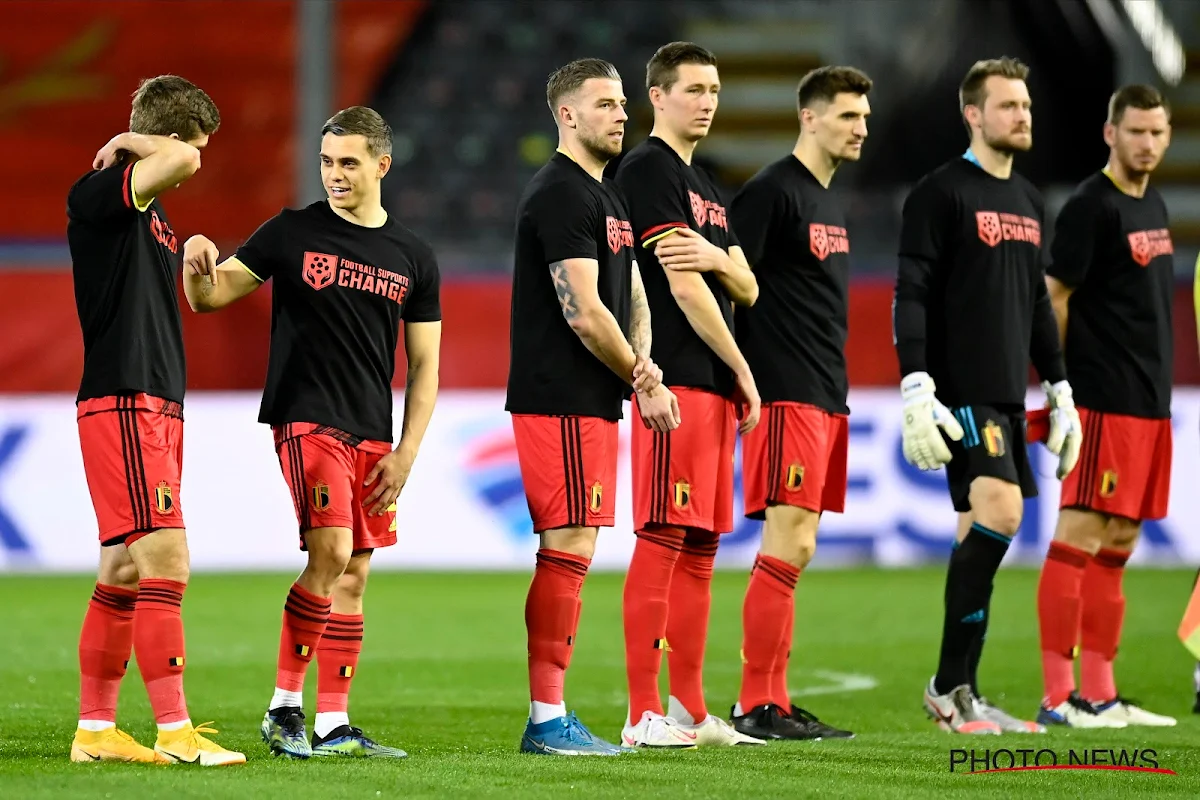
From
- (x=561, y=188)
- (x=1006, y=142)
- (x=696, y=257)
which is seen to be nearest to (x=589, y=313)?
(x=561, y=188)

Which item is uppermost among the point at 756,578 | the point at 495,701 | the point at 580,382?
the point at 580,382

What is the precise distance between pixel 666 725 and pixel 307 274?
71.4 inches

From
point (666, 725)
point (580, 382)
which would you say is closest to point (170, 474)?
point (580, 382)

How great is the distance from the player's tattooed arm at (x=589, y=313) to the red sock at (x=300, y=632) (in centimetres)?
111

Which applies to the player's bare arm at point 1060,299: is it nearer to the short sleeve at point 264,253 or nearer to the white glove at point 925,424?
the white glove at point 925,424

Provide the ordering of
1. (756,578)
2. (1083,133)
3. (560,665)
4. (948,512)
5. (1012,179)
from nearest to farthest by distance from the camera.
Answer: (560,665), (756,578), (1012,179), (948,512), (1083,133)

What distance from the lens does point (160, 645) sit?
5043 millimetres

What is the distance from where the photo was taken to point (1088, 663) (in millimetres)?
7098

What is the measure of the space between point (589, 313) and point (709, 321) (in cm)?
56

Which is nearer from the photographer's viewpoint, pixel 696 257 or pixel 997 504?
pixel 696 257

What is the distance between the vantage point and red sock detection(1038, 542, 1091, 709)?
22.9ft

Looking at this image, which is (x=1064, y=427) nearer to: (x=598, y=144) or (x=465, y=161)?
(x=598, y=144)

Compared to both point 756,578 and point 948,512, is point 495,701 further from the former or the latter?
point 948,512

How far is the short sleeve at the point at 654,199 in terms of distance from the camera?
584 cm
